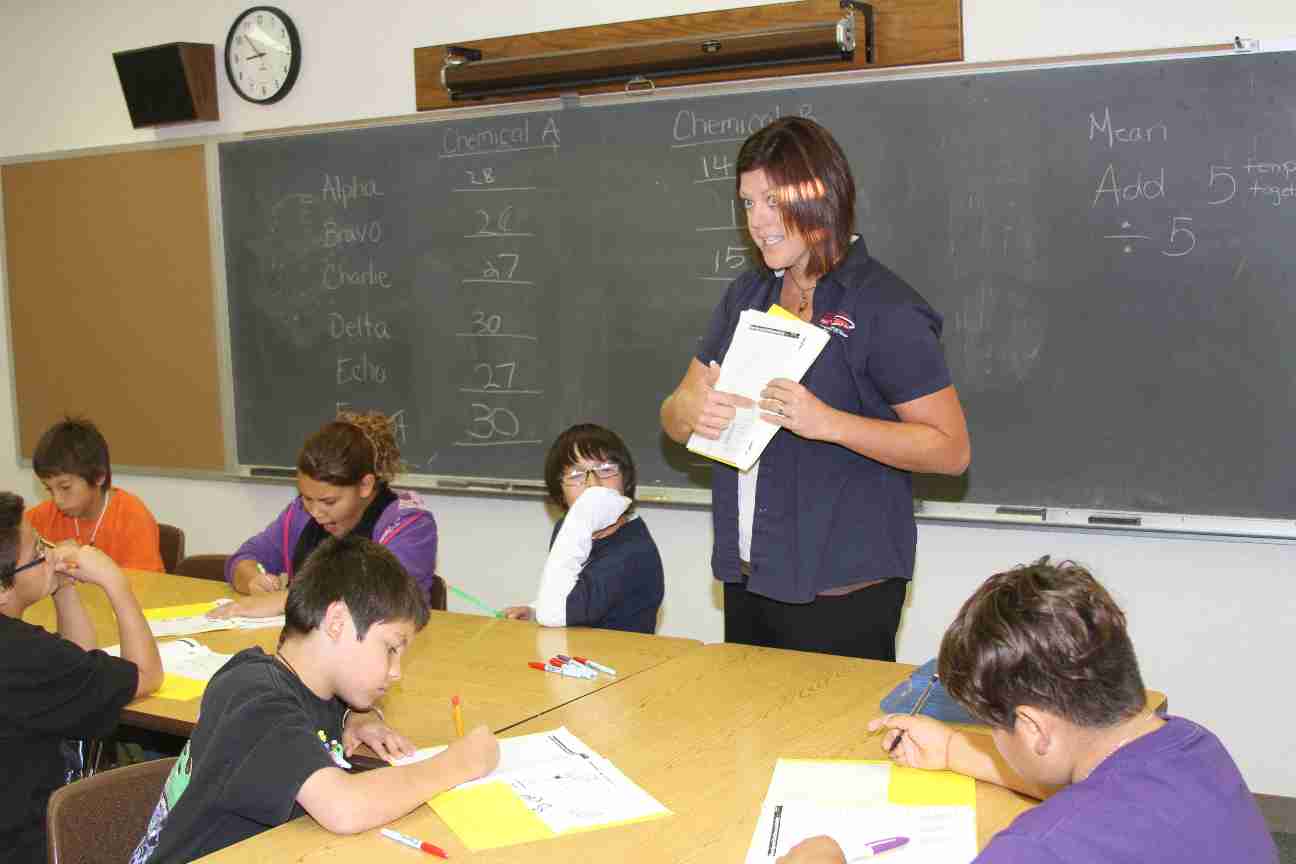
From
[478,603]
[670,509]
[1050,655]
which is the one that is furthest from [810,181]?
[670,509]

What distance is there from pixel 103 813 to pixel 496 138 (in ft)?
10.3

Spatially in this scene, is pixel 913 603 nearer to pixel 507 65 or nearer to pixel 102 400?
pixel 507 65

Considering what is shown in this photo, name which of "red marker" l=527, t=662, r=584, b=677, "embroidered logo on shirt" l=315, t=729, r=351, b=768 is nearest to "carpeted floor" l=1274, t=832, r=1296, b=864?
"red marker" l=527, t=662, r=584, b=677

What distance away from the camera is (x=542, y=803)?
75.9 inches

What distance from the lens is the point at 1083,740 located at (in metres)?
1.53

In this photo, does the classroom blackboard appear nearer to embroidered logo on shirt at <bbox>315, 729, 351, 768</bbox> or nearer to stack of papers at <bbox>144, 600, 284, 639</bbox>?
stack of papers at <bbox>144, 600, 284, 639</bbox>

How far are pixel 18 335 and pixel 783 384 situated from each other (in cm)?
476

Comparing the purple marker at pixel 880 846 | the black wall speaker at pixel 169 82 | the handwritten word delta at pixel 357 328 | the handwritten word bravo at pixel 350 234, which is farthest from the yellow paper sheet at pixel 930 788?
the black wall speaker at pixel 169 82

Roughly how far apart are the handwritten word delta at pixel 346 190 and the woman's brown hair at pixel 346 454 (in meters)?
1.79

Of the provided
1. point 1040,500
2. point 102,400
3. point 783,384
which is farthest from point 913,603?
point 102,400

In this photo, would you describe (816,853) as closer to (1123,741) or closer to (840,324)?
(1123,741)

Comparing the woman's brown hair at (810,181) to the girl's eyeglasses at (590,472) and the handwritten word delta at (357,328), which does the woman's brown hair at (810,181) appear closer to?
the girl's eyeglasses at (590,472)

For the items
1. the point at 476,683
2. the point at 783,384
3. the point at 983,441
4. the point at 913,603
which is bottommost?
the point at 913,603

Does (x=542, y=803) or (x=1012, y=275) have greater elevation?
(x=1012, y=275)
